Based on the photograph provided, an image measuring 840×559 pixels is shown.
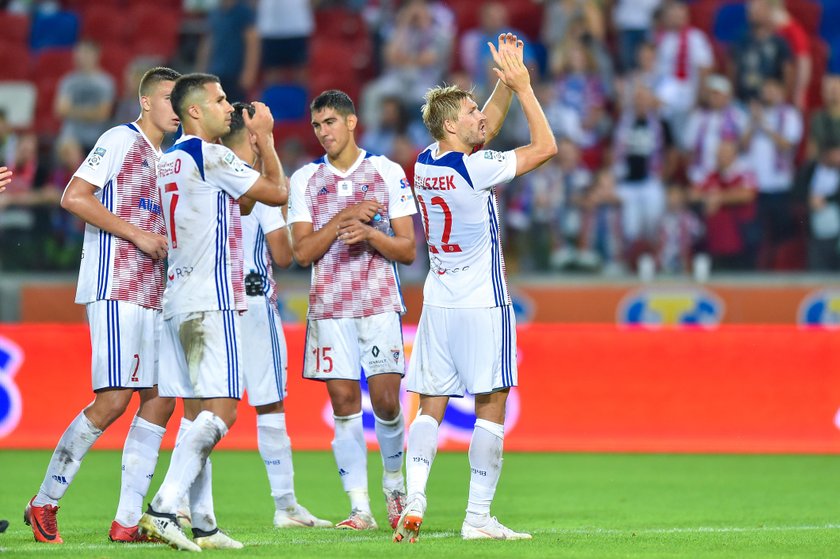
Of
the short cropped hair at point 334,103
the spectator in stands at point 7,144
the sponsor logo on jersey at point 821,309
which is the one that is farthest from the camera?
the spectator in stands at point 7,144

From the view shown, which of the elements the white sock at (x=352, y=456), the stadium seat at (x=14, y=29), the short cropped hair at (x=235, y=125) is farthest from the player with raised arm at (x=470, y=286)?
the stadium seat at (x=14, y=29)

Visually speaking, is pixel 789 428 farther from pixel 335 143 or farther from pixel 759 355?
pixel 335 143

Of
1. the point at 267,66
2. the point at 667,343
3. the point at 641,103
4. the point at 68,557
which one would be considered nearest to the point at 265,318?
the point at 68,557

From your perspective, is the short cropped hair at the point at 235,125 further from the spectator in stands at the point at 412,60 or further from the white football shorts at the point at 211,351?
the spectator in stands at the point at 412,60

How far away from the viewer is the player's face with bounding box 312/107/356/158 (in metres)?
8.06

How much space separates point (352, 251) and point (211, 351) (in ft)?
5.07

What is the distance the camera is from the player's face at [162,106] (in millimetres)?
7621

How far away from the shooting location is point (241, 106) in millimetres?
7887

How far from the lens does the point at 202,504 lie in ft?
23.1

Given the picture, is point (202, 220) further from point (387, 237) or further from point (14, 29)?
point (14, 29)

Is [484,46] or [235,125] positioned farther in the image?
[484,46]

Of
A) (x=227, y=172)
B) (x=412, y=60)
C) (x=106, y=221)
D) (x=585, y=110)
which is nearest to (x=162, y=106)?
(x=106, y=221)

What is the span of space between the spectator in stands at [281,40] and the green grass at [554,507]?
22.5ft

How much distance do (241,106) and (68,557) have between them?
278 cm
